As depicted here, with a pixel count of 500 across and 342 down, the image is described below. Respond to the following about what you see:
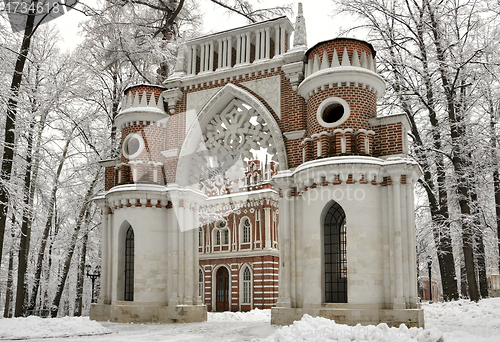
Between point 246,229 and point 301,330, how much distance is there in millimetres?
27321

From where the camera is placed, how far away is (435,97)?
757 inches

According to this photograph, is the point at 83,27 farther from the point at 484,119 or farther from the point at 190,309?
the point at 484,119

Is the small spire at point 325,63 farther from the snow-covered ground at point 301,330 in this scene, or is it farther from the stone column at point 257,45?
the snow-covered ground at point 301,330

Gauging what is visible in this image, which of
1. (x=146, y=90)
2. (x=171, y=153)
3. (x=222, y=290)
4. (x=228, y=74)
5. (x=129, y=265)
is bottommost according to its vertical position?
(x=222, y=290)

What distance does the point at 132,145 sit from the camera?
56.6ft

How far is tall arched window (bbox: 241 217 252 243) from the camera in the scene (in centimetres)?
3653

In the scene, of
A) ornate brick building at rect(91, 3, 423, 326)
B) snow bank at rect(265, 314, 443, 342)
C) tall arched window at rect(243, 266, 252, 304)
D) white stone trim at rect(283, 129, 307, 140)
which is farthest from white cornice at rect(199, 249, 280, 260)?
snow bank at rect(265, 314, 443, 342)

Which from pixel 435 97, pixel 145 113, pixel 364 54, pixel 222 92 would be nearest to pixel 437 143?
pixel 435 97

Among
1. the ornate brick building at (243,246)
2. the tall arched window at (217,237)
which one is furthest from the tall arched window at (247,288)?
the tall arched window at (217,237)

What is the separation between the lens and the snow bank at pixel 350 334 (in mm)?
8578

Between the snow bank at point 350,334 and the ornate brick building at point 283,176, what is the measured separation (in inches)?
121

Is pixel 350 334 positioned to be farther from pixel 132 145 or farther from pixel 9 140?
pixel 132 145

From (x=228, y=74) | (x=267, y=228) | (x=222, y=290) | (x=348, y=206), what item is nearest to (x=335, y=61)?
(x=228, y=74)

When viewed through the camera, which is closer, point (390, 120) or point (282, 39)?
point (390, 120)
